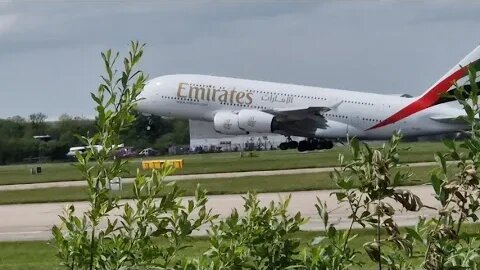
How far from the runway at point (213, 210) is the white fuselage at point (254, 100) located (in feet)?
92.8

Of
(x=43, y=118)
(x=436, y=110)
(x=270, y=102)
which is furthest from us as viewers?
(x=43, y=118)

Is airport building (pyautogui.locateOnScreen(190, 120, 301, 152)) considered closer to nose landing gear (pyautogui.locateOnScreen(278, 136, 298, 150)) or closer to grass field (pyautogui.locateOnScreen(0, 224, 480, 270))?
nose landing gear (pyautogui.locateOnScreen(278, 136, 298, 150))

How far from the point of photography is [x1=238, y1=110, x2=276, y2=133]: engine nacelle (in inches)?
2168

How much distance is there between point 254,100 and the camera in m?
56.8

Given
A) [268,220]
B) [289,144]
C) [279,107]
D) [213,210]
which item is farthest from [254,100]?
[268,220]

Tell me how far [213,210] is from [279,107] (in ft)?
128

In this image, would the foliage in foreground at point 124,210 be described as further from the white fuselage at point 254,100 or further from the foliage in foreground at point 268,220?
the white fuselage at point 254,100

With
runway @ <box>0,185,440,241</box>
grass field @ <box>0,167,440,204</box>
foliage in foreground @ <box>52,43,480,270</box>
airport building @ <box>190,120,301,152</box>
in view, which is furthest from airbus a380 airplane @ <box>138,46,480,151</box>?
foliage in foreground @ <box>52,43,480,270</box>

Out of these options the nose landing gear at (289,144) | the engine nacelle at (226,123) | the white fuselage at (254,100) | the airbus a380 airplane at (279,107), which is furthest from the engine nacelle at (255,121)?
the nose landing gear at (289,144)

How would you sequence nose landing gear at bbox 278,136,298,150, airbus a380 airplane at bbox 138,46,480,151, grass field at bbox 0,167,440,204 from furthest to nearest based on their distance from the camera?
1. nose landing gear at bbox 278,136,298,150
2. airbus a380 airplane at bbox 138,46,480,151
3. grass field at bbox 0,167,440,204

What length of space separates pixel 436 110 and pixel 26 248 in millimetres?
38682

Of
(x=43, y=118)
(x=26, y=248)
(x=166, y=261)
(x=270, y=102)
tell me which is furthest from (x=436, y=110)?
(x=43, y=118)

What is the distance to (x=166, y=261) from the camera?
5531 mm

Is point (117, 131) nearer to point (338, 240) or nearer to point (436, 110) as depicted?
point (338, 240)
